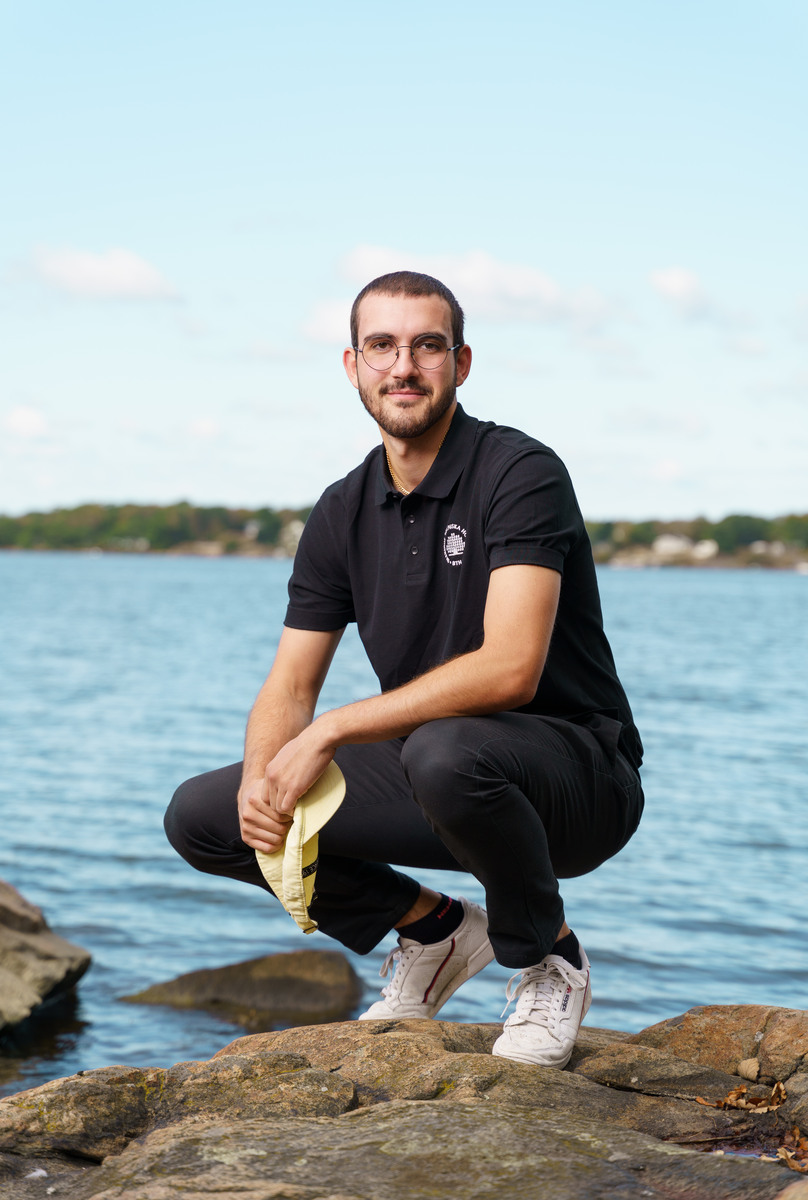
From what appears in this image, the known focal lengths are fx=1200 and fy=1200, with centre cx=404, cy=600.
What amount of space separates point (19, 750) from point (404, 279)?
591 inches

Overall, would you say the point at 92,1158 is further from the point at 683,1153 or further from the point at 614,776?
the point at 614,776

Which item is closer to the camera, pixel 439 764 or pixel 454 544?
pixel 439 764

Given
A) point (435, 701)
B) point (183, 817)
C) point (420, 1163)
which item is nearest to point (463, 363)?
point (435, 701)

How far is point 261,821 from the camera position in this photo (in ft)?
12.0

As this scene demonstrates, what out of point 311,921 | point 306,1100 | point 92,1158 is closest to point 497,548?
point 311,921

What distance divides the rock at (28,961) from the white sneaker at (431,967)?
307 centimetres

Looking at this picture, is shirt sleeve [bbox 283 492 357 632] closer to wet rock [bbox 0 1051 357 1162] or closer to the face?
the face

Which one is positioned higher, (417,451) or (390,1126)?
(417,451)

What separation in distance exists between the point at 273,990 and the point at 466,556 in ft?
14.2

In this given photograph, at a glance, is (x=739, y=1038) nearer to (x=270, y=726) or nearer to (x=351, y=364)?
(x=270, y=726)

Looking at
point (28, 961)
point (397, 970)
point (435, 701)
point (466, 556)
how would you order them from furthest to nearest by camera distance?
point (28, 961)
point (397, 970)
point (466, 556)
point (435, 701)

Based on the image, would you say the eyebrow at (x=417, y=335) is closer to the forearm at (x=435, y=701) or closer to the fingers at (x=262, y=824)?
the forearm at (x=435, y=701)

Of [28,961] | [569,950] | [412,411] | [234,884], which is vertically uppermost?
[412,411]

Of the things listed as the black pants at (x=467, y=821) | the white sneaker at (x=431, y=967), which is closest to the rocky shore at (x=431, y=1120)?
the white sneaker at (x=431, y=967)
